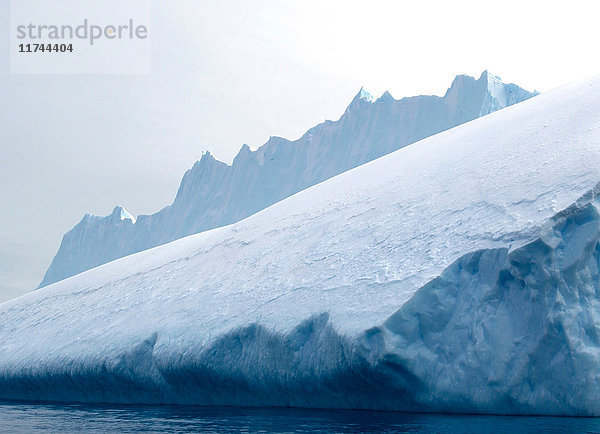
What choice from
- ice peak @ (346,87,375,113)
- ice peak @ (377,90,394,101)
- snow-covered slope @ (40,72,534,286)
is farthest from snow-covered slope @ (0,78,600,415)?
ice peak @ (346,87,375,113)

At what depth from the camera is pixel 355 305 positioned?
6328mm

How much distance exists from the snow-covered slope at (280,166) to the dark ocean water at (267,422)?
81.0 feet

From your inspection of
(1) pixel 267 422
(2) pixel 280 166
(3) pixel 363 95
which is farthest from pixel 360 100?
(1) pixel 267 422

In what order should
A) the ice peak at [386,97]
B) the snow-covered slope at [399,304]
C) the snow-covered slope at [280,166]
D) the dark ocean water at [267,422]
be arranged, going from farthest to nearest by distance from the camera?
the ice peak at [386,97] < the snow-covered slope at [280,166] < the snow-covered slope at [399,304] < the dark ocean water at [267,422]

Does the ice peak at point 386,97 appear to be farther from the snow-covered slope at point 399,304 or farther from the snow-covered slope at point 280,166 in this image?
the snow-covered slope at point 399,304

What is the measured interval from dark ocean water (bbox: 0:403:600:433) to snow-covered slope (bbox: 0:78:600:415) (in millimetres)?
337

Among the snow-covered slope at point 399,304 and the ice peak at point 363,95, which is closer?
the snow-covered slope at point 399,304

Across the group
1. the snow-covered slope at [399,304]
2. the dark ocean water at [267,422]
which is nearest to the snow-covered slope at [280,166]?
the snow-covered slope at [399,304]

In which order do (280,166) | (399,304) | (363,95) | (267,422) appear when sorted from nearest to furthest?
(267,422) < (399,304) < (363,95) < (280,166)

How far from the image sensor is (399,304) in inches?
235

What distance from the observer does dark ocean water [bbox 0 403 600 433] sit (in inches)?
198

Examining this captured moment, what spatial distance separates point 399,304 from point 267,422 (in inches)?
65.1

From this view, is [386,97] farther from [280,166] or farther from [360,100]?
[280,166]

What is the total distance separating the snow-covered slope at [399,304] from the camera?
580cm
